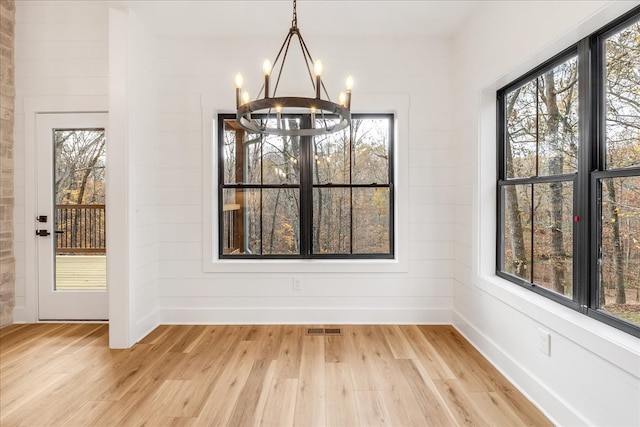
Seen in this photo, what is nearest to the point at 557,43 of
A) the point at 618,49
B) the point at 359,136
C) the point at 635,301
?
the point at 618,49

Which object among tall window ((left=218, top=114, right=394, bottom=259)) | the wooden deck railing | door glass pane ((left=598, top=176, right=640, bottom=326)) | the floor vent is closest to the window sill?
tall window ((left=218, top=114, right=394, bottom=259))

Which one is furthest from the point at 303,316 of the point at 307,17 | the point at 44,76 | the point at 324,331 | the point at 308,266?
the point at 44,76

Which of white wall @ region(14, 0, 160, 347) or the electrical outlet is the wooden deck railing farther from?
the electrical outlet

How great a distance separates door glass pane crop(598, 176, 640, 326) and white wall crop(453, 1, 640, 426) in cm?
14

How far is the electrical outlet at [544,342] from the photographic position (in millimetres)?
2045

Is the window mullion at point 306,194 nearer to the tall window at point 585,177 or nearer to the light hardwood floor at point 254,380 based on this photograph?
the light hardwood floor at point 254,380

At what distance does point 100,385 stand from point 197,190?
185cm

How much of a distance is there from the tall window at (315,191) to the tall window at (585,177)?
1353mm

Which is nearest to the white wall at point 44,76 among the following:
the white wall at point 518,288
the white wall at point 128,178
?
the white wall at point 128,178

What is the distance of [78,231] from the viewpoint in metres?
3.52

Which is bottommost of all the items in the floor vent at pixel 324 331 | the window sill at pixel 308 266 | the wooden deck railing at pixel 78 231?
the floor vent at pixel 324 331

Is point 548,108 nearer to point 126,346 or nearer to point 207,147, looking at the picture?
point 207,147

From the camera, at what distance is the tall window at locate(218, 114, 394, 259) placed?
359 centimetres

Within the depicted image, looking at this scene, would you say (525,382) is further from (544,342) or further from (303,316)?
(303,316)
